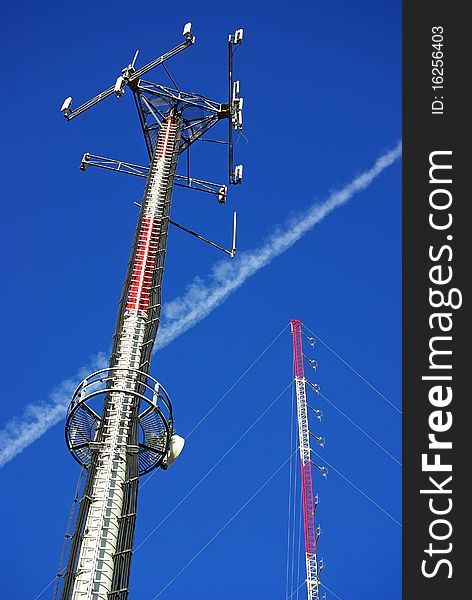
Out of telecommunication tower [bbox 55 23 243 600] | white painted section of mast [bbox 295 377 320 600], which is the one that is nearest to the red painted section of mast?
telecommunication tower [bbox 55 23 243 600]

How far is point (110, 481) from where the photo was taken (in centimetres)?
2312

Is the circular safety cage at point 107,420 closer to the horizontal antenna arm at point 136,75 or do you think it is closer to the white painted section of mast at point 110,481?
the white painted section of mast at point 110,481

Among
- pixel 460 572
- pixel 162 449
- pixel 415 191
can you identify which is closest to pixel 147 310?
pixel 162 449

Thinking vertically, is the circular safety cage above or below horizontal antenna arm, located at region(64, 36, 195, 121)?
below

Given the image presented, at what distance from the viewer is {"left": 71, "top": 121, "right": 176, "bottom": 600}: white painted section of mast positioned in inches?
820

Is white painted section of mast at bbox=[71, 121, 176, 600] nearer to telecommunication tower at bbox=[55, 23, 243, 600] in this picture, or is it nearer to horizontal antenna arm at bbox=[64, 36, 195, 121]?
telecommunication tower at bbox=[55, 23, 243, 600]

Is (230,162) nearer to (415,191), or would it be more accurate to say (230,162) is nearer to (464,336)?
(415,191)

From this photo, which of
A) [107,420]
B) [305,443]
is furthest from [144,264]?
[305,443]

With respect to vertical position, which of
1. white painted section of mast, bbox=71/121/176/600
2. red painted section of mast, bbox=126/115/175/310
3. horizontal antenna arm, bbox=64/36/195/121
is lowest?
white painted section of mast, bbox=71/121/176/600

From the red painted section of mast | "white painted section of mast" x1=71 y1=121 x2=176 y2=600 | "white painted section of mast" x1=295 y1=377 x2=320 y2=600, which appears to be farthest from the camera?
"white painted section of mast" x1=295 y1=377 x2=320 y2=600

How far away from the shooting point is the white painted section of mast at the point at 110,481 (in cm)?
2083

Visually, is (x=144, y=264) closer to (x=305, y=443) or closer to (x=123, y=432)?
(x=123, y=432)

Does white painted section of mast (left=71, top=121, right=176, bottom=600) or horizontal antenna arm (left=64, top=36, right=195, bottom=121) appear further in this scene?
→ horizontal antenna arm (left=64, top=36, right=195, bottom=121)

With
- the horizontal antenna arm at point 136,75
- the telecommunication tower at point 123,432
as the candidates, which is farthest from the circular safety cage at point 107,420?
the horizontal antenna arm at point 136,75
